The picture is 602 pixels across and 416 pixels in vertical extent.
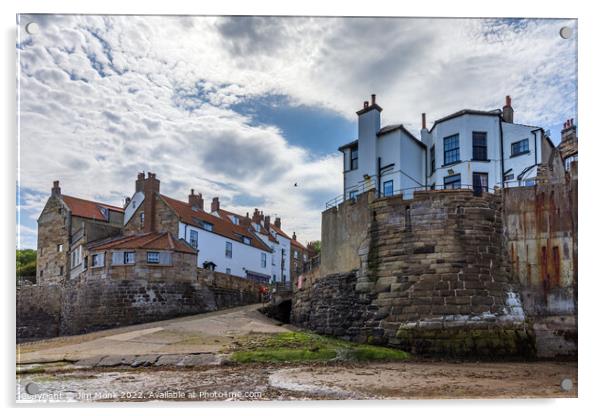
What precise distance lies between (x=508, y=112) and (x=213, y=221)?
11791mm

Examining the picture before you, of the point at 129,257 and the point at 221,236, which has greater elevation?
the point at 221,236

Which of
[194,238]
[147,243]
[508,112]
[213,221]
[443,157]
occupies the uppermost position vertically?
[508,112]

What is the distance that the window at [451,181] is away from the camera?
13.2m

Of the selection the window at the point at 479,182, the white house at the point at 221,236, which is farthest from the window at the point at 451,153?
the white house at the point at 221,236

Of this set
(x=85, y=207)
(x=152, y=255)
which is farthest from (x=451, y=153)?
(x=152, y=255)

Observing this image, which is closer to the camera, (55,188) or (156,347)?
(55,188)

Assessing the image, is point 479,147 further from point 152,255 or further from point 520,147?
point 152,255

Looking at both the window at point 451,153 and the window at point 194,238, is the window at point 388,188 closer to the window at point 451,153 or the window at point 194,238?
the window at point 451,153

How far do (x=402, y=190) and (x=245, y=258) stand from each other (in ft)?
40.2

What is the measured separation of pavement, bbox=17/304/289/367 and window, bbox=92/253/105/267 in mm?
5478

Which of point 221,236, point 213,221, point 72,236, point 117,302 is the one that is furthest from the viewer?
point 221,236

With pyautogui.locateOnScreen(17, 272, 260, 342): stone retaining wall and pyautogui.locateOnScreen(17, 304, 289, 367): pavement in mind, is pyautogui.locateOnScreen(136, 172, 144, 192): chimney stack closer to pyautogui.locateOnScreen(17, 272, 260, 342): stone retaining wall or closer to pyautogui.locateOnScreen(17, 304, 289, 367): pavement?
pyautogui.locateOnScreen(17, 304, 289, 367): pavement

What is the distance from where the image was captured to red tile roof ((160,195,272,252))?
19172mm

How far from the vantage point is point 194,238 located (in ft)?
71.5
